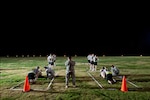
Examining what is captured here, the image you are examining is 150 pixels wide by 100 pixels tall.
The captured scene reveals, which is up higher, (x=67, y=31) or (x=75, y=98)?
(x=67, y=31)

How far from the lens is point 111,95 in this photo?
514 inches

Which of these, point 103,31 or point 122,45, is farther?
point 103,31


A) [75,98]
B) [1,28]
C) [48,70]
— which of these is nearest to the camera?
[75,98]

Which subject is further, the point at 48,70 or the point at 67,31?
the point at 67,31

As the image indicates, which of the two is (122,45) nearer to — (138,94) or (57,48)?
(57,48)

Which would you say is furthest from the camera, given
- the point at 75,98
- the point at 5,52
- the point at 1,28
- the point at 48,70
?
the point at 1,28

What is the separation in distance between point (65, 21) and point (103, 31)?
13864mm

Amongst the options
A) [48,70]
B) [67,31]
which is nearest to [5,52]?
[67,31]

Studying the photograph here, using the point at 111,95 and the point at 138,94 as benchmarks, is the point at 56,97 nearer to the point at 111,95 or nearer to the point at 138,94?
the point at 111,95

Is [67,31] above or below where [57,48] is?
above

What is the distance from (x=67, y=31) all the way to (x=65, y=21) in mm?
4118

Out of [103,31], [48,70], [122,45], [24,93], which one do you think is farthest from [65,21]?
[24,93]

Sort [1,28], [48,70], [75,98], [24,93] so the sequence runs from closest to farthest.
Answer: [75,98], [24,93], [48,70], [1,28]

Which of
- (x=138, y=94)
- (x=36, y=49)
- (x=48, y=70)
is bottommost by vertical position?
(x=138, y=94)
